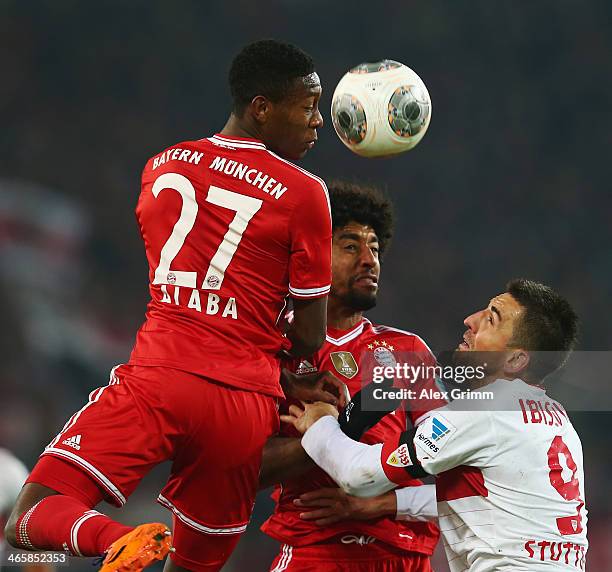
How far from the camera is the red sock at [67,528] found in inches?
123

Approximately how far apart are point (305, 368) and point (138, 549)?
1.60 meters

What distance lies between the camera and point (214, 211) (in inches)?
146

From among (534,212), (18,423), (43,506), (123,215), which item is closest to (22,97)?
(123,215)

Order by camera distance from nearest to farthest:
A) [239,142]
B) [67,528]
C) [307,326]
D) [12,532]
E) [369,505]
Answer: [67,528]
[12,532]
[239,142]
[307,326]
[369,505]

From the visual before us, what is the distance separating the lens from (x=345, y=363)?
4.52 m

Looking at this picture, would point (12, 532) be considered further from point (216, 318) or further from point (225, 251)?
point (225, 251)

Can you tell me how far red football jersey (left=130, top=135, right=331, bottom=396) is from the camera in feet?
12.1

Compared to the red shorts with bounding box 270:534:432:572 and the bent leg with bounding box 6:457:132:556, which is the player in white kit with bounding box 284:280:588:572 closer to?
the red shorts with bounding box 270:534:432:572

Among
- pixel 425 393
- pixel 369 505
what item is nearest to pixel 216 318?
pixel 369 505

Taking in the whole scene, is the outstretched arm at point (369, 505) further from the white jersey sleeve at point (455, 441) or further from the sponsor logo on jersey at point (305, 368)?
the white jersey sleeve at point (455, 441)

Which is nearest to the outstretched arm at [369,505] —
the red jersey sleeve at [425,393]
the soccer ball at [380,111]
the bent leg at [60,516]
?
the red jersey sleeve at [425,393]

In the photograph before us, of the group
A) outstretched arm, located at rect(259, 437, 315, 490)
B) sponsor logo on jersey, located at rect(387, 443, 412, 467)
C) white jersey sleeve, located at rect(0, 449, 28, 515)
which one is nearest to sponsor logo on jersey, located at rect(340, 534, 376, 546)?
outstretched arm, located at rect(259, 437, 315, 490)

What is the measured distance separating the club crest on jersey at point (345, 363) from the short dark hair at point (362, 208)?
0.67m

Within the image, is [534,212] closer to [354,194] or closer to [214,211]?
[354,194]
